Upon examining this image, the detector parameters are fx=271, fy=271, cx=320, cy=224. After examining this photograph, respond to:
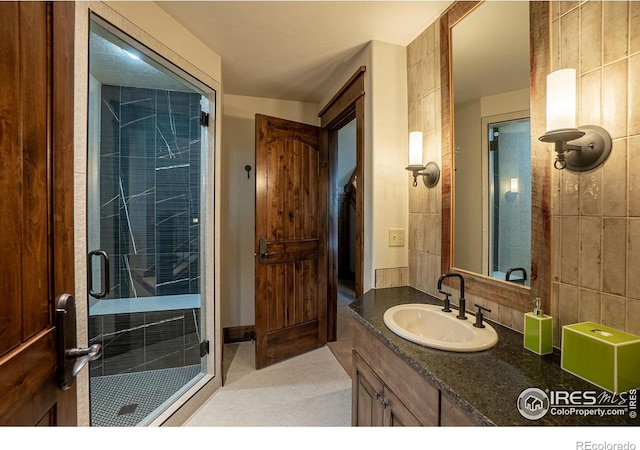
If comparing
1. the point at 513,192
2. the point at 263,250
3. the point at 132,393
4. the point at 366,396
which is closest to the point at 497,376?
the point at 366,396

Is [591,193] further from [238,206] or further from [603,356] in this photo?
[238,206]

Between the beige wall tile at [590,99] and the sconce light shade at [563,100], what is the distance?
2.9 inches

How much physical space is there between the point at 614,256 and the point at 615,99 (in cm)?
50

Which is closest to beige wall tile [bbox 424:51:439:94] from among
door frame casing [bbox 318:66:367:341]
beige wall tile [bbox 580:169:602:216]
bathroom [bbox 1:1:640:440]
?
bathroom [bbox 1:1:640:440]

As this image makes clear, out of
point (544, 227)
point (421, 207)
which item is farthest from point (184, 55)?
point (544, 227)

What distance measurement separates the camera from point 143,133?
7.75ft

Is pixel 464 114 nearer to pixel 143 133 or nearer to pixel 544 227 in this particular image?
pixel 544 227

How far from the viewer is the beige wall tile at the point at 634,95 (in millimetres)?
816

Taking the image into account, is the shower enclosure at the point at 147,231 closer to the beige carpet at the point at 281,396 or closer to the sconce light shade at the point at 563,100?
the beige carpet at the point at 281,396

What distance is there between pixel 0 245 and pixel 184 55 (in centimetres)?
169

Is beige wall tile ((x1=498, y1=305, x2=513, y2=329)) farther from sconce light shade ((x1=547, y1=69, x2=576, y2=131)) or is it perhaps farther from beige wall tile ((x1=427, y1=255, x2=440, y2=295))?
sconce light shade ((x1=547, y1=69, x2=576, y2=131))

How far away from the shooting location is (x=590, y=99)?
92cm

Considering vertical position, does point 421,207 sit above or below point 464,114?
below

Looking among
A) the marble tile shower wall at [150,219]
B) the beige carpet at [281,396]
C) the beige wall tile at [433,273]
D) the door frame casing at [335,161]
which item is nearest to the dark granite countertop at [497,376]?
the beige wall tile at [433,273]
